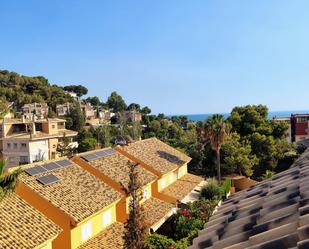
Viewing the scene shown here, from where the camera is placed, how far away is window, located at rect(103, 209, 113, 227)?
25125 mm

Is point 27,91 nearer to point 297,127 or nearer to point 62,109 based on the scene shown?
point 62,109

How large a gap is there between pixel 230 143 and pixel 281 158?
9.58m

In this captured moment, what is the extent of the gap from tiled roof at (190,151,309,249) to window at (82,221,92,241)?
17767 millimetres

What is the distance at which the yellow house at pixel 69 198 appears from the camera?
20969 mm

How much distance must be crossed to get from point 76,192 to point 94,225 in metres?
2.46

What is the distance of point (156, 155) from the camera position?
41.5 meters

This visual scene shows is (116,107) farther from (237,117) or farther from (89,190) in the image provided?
(89,190)

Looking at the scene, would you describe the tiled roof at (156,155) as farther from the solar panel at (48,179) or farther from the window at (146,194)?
the solar panel at (48,179)

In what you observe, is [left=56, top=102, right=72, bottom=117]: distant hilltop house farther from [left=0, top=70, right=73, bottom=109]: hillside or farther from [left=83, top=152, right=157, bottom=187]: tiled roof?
[left=83, top=152, right=157, bottom=187]: tiled roof

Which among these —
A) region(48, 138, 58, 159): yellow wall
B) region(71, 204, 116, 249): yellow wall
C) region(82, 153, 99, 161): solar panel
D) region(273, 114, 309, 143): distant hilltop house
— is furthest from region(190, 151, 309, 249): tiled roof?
region(273, 114, 309, 143): distant hilltop house

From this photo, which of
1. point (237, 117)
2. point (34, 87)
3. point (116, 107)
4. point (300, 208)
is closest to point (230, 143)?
point (237, 117)

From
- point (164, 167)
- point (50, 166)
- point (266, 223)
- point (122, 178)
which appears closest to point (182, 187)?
point (164, 167)

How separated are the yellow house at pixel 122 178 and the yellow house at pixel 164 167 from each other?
3.87ft

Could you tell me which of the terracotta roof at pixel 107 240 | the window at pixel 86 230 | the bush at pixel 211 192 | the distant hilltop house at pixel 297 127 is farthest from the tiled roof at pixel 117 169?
the distant hilltop house at pixel 297 127
